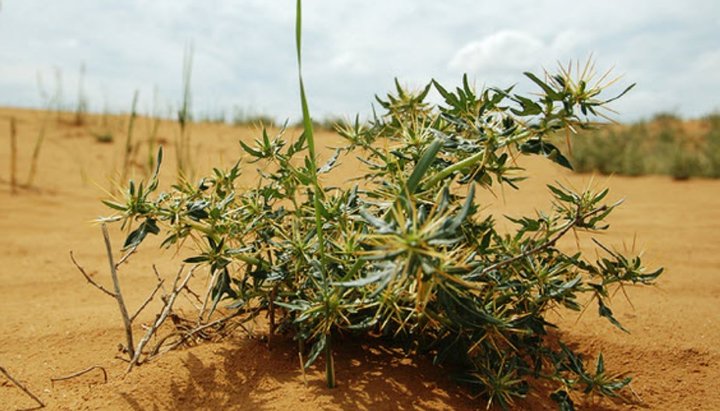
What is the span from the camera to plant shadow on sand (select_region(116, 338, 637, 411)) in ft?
4.51

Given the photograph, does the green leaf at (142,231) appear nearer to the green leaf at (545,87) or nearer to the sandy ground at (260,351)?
the sandy ground at (260,351)

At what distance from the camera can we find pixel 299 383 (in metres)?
1.43

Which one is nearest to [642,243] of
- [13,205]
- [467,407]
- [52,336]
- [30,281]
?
[467,407]

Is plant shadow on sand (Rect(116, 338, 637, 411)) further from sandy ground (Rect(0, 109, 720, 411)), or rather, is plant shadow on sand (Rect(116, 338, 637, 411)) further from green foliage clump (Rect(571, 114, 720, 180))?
green foliage clump (Rect(571, 114, 720, 180))

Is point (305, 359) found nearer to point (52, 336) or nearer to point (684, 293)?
point (52, 336)

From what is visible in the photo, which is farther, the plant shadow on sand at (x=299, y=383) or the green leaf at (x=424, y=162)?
the plant shadow on sand at (x=299, y=383)

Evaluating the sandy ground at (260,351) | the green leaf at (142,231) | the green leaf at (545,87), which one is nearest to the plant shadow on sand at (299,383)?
the sandy ground at (260,351)

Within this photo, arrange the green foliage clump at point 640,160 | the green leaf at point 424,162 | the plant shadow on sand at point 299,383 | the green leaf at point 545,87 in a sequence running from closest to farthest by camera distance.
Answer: the green leaf at point 424,162 → the green leaf at point 545,87 → the plant shadow on sand at point 299,383 → the green foliage clump at point 640,160

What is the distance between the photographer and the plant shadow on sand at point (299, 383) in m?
1.37

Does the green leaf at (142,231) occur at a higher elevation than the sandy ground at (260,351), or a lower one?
higher

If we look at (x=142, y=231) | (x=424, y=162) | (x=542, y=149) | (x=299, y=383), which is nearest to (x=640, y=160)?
(x=542, y=149)

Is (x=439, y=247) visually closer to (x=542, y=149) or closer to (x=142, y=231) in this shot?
(x=542, y=149)

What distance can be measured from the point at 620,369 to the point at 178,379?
132 cm

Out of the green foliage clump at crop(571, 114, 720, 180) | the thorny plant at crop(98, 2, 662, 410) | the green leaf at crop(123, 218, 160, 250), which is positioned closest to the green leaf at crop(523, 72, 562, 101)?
the thorny plant at crop(98, 2, 662, 410)
